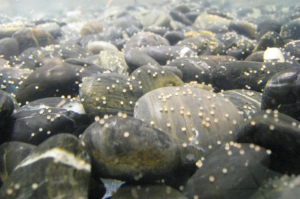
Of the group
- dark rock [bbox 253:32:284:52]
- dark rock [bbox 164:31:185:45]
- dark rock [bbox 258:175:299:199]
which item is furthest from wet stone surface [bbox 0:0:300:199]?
dark rock [bbox 164:31:185:45]

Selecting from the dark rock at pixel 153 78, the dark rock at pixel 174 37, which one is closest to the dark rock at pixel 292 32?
the dark rock at pixel 174 37

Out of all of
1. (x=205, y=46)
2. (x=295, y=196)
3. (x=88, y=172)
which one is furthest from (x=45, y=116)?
(x=205, y=46)

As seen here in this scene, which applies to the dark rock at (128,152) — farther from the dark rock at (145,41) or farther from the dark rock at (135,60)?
the dark rock at (145,41)

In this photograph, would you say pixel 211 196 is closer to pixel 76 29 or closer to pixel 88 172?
pixel 88 172

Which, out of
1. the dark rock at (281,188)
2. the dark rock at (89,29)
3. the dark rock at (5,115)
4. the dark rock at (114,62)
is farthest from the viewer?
the dark rock at (89,29)

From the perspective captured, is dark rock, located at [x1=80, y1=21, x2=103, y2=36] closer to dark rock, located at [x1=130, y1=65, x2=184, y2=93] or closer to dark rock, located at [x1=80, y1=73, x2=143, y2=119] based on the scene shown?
dark rock, located at [x1=130, y1=65, x2=184, y2=93]

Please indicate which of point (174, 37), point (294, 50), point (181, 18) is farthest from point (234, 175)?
point (181, 18)

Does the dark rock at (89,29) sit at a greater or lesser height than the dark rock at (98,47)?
lesser

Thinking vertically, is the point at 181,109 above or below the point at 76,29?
above
